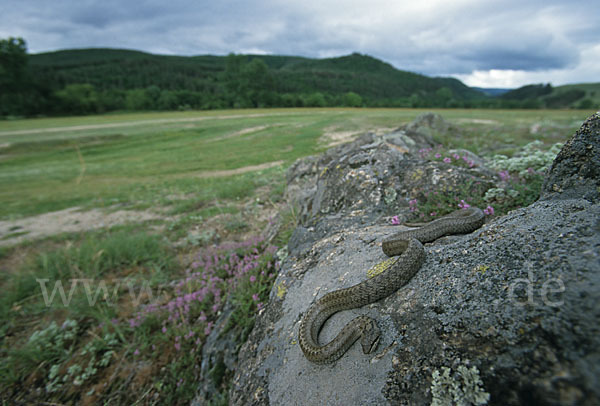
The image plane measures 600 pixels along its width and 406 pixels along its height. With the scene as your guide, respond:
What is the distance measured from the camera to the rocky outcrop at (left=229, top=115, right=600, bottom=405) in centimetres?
130

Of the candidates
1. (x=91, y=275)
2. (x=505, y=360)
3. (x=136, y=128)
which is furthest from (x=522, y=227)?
(x=136, y=128)

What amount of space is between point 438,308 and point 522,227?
88 cm

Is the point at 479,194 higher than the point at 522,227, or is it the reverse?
the point at 522,227

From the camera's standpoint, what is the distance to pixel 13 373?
4055mm

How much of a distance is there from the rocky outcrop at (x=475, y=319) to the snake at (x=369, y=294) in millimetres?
72

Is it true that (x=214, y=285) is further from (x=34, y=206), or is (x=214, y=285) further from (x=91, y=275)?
(x=34, y=206)

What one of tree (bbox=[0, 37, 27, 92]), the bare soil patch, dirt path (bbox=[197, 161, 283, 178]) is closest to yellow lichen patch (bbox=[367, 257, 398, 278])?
dirt path (bbox=[197, 161, 283, 178])

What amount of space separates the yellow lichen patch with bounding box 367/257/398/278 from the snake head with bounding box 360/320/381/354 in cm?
58

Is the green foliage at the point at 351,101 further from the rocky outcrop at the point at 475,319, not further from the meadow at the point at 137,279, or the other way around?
the rocky outcrop at the point at 475,319

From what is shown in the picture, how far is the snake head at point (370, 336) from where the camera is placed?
2.10 metres

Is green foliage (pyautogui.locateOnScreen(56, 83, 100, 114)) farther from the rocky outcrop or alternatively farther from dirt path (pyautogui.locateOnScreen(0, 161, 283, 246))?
the rocky outcrop

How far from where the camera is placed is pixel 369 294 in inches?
98.9

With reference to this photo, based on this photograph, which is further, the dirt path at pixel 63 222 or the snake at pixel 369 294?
the dirt path at pixel 63 222

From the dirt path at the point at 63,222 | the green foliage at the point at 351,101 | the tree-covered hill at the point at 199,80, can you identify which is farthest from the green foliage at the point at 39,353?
the tree-covered hill at the point at 199,80
